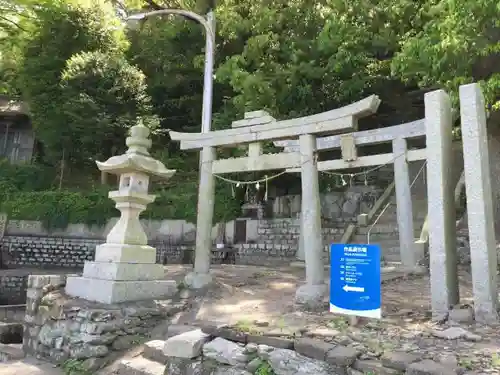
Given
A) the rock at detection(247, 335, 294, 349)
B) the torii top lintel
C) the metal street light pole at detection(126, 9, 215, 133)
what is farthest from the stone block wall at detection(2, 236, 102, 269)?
the rock at detection(247, 335, 294, 349)

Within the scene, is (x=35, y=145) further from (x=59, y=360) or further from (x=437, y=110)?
(x=437, y=110)

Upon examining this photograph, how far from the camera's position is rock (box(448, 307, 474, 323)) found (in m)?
4.85

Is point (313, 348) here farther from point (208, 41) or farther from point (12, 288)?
point (12, 288)

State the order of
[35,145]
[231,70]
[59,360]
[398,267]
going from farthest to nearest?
1. [35,145]
2. [231,70]
3. [398,267]
4. [59,360]

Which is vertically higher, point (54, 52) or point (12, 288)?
point (54, 52)

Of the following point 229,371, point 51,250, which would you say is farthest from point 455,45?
point 51,250

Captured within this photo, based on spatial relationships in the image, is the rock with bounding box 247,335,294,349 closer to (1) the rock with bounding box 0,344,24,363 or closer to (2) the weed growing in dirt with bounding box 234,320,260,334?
(2) the weed growing in dirt with bounding box 234,320,260,334

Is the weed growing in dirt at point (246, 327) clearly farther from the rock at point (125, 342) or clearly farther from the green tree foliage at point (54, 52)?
the green tree foliage at point (54, 52)

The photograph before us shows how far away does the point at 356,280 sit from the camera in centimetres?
495

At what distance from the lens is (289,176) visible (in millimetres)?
18203

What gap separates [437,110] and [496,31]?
4.99 meters

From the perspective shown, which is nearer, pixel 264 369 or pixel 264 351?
pixel 264 369

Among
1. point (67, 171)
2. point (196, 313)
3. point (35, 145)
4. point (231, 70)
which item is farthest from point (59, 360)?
point (35, 145)

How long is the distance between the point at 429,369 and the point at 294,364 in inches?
53.3
